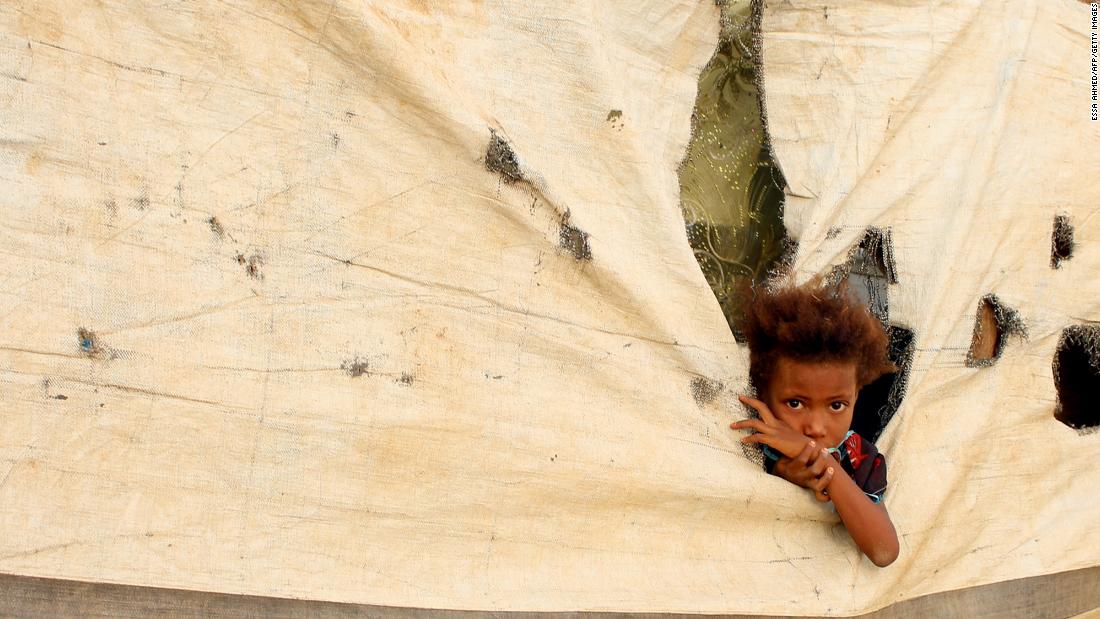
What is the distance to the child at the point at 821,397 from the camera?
1.42 meters

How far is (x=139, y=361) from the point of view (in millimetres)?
1114

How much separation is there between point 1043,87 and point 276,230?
1.45 meters

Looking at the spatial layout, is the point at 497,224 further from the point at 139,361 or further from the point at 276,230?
the point at 139,361

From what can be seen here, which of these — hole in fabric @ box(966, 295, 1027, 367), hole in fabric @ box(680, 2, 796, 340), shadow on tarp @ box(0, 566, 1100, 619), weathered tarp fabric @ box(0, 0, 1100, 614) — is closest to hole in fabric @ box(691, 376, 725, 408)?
weathered tarp fabric @ box(0, 0, 1100, 614)

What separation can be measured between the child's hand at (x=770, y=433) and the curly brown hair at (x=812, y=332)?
0.18ft

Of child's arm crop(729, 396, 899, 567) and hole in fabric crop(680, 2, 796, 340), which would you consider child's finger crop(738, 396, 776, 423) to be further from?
hole in fabric crop(680, 2, 796, 340)

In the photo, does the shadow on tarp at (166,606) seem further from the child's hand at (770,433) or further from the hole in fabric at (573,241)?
the hole in fabric at (573,241)

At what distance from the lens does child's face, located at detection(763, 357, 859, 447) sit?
1452mm

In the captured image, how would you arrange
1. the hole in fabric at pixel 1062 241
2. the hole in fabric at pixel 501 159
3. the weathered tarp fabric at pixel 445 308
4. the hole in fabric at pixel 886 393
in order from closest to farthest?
the weathered tarp fabric at pixel 445 308
the hole in fabric at pixel 501 159
the hole in fabric at pixel 886 393
the hole in fabric at pixel 1062 241

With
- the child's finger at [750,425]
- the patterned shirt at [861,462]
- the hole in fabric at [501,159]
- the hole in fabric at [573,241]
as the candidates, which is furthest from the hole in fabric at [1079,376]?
the hole in fabric at [501,159]

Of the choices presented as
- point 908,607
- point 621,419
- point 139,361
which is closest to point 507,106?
point 621,419

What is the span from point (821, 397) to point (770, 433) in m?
0.11

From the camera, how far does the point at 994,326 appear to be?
168cm

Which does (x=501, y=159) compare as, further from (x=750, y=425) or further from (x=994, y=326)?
(x=994, y=326)
